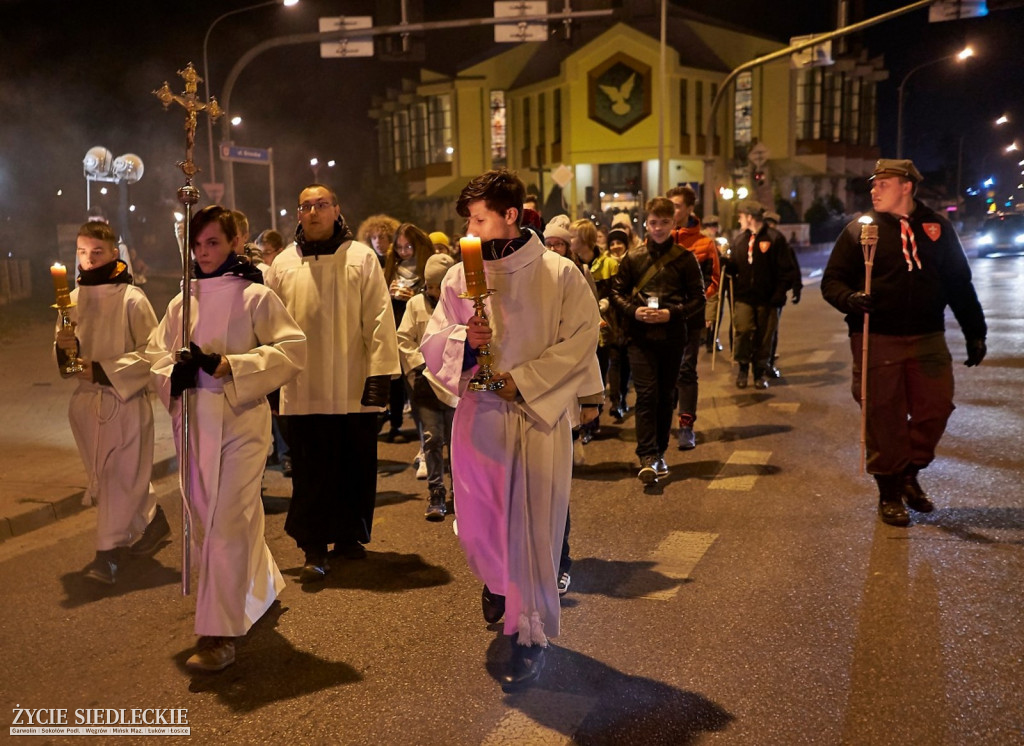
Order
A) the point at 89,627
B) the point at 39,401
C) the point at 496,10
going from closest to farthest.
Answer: the point at 89,627 < the point at 39,401 < the point at 496,10

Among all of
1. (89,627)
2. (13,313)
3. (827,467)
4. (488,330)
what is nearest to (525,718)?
(488,330)

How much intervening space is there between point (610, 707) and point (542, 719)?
266 millimetres

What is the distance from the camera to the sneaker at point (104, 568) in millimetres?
5215

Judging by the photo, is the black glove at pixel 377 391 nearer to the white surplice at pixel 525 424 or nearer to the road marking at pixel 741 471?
the white surplice at pixel 525 424

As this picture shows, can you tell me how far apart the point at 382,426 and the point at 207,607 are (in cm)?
579

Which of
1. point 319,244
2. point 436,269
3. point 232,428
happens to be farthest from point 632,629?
point 436,269

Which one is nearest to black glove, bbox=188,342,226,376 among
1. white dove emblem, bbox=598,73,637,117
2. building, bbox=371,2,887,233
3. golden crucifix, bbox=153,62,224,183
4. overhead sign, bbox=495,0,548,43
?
golden crucifix, bbox=153,62,224,183

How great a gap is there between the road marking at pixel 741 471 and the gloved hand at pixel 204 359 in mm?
4022

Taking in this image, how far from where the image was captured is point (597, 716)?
3521 mm

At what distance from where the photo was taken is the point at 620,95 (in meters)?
45.5

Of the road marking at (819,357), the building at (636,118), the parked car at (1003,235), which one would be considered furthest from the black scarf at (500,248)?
the parked car at (1003,235)

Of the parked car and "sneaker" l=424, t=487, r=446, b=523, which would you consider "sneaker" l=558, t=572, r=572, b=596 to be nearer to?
"sneaker" l=424, t=487, r=446, b=523

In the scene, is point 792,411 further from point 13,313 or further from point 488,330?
point 13,313

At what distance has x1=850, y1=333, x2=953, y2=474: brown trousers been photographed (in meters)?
5.66
